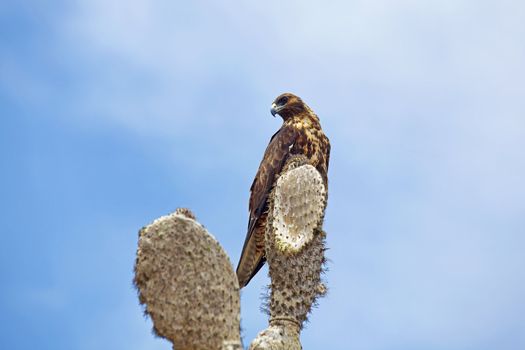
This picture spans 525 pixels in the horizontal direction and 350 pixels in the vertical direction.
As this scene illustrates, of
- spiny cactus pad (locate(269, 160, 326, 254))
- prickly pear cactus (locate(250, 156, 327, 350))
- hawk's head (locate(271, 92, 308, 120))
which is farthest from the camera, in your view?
hawk's head (locate(271, 92, 308, 120))

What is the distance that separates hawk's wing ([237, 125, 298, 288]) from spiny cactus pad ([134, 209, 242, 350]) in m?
4.72

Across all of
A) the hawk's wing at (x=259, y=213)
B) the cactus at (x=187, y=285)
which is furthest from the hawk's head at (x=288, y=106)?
the cactus at (x=187, y=285)

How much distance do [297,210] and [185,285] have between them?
3.28m

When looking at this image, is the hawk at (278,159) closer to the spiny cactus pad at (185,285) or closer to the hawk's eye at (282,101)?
the hawk's eye at (282,101)

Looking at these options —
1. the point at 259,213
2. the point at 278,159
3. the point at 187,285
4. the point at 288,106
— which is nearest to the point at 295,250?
the point at 259,213

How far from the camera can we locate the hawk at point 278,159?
1012 cm

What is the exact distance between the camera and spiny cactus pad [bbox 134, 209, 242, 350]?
5.25 m

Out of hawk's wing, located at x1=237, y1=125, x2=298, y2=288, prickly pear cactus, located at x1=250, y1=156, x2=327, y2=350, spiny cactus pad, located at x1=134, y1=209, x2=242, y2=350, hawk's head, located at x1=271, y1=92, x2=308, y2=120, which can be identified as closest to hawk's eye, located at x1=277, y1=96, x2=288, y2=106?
hawk's head, located at x1=271, y1=92, x2=308, y2=120

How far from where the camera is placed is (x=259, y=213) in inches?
400

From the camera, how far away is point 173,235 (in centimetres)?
531

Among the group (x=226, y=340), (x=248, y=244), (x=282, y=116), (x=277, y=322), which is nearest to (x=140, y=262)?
(x=226, y=340)

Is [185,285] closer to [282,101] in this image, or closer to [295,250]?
[295,250]

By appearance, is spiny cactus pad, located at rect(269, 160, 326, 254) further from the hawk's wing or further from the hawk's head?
the hawk's head

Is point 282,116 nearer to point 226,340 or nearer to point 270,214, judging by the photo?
point 270,214
